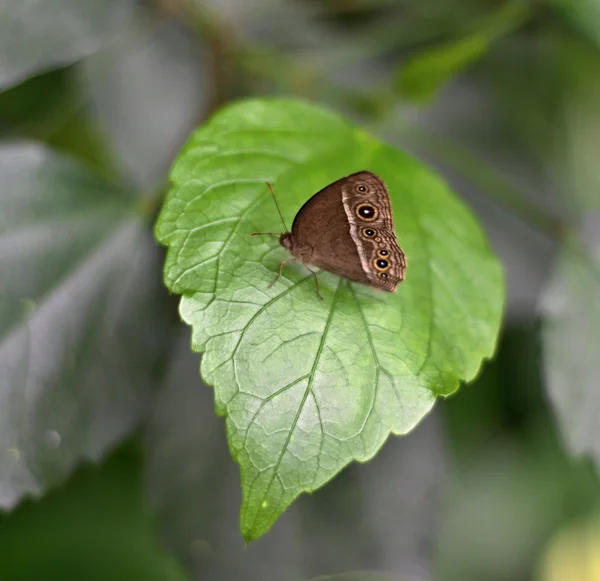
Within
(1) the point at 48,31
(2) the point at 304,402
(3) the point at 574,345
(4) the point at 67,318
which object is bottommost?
(3) the point at 574,345

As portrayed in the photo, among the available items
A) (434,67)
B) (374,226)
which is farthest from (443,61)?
(374,226)

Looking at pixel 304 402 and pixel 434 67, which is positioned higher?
pixel 434 67

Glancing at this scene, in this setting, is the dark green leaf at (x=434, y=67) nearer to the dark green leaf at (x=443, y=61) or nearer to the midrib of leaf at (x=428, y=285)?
the dark green leaf at (x=443, y=61)

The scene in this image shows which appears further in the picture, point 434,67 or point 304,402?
Answer: point 434,67

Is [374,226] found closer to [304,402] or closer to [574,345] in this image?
[304,402]

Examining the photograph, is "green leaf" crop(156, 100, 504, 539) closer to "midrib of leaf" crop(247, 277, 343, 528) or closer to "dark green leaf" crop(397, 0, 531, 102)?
"midrib of leaf" crop(247, 277, 343, 528)

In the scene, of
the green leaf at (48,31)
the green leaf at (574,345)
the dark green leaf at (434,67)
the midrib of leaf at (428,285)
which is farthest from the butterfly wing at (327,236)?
the green leaf at (48,31)

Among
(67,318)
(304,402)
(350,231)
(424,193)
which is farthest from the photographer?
(67,318)
